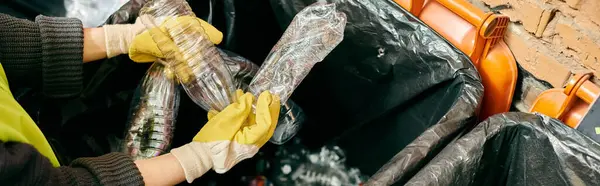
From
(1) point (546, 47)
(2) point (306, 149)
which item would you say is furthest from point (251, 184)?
(1) point (546, 47)

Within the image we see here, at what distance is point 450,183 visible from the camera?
2.53 ft

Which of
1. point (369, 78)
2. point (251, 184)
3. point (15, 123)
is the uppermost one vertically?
point (15, 123)

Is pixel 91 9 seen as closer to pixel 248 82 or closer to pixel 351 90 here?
pixel 248 82

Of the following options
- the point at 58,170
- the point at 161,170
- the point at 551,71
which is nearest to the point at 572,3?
the point at 551,71

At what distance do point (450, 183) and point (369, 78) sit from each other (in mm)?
406

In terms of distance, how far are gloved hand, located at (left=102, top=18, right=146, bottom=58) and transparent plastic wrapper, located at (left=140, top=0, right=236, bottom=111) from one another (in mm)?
35

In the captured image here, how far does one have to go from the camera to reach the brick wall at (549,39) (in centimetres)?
88

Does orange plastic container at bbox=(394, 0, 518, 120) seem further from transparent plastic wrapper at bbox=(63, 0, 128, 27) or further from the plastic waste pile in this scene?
transparent plastic wrapper at bbox=(63, 0, 128, 27)

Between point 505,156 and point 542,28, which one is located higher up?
point 542,28

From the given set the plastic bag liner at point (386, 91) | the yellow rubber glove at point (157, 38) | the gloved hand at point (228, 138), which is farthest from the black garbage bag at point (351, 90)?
the gloved hand at point (228, 138)

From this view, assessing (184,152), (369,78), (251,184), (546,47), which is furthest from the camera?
(251,184)

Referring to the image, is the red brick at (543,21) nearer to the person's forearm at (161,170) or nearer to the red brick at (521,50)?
the red brick at (521,50)

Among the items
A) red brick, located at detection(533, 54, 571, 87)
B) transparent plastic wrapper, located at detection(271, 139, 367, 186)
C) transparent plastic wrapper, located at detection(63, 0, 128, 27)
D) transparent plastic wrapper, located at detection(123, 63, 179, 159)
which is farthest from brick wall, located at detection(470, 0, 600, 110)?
transparent plastic wrapper, located at detection(63, 0, 128, 27)

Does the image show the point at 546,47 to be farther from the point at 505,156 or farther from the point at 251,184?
the point at 251,184
